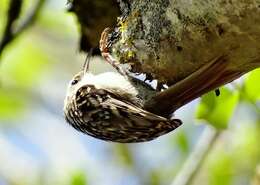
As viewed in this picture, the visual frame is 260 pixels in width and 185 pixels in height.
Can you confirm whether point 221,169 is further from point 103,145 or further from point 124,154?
point 103,145

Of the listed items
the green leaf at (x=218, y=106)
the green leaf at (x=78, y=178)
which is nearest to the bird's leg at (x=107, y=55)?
the green leaf at (x=218, y=106)

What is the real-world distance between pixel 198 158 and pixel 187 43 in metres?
1.33

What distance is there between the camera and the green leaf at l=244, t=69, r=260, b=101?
380 cm

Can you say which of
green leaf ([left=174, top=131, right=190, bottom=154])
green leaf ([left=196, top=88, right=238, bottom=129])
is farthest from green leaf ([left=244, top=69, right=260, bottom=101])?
green leaf ([left=174, top=131, right=190, bottom=154])

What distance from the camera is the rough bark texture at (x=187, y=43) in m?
3.16

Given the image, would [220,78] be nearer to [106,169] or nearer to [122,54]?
[122,54]

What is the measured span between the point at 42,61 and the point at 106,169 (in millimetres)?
946

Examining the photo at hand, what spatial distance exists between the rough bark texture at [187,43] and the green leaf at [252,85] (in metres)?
0.35

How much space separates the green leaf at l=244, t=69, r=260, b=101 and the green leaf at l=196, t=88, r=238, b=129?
101 millimetres

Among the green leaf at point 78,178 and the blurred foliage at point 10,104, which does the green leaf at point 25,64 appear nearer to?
the blurred foliage at point 10,104

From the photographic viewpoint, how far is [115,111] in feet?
13.0

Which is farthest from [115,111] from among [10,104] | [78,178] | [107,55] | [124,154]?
[10,104]

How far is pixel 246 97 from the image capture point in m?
3.84

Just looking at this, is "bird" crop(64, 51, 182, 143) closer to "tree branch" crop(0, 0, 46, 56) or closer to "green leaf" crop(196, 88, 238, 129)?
"green leaf" crop(196, 88, 238, 129)
